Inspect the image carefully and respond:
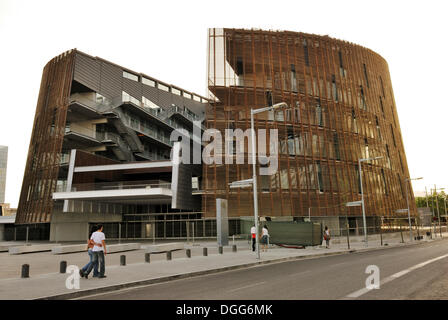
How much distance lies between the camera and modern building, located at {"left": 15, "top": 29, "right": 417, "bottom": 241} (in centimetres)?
3847

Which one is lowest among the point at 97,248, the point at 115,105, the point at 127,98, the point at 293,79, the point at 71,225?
the point at 97,248

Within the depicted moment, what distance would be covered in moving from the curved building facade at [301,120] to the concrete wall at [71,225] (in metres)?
16.1

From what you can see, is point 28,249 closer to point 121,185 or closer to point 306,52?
point 121,185

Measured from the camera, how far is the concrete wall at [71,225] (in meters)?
42.0

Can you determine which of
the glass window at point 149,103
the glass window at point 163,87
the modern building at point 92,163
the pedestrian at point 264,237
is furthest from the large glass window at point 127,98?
the pedestrian at point 264,237

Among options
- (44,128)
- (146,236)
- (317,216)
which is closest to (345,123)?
(317,216)

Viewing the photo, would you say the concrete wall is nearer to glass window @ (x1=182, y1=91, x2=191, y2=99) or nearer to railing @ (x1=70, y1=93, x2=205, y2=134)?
railing @ (x1=70, y1=93, x2=205, y2=134)

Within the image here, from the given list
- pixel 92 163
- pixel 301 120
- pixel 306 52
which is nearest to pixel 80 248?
pixel 92 163

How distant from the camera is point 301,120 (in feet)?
139

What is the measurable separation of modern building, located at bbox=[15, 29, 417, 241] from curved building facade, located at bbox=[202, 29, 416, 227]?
0.42 ft

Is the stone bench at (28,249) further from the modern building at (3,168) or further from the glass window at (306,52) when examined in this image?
the modern building at (3,168)

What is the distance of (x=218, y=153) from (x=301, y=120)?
11.5 metres

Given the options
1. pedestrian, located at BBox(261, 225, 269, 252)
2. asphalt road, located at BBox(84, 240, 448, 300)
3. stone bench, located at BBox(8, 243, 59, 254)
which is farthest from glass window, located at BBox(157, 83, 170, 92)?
asphalt road, located at BBox(84, 240, 448, 300)

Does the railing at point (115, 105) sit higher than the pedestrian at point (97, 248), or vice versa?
the railing at point (115, 105)
